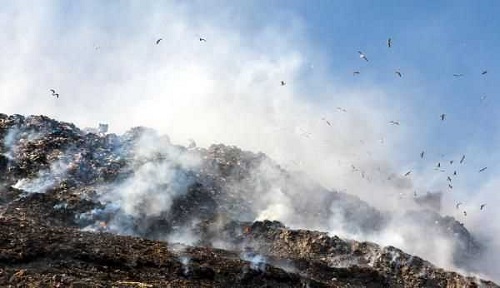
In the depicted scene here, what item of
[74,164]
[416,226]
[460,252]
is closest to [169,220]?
[74,164]

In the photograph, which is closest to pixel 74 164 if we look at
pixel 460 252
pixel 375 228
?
pixel 375 228

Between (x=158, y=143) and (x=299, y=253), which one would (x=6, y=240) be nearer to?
(x=299, y=253)

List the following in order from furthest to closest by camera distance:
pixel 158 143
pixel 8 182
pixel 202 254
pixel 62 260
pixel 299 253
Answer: pixel 158 143 < pixel 8 182 < pixel 299 253 < pixel 202 254 < pixel 62 260

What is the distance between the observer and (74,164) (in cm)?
4806

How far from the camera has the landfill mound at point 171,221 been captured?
81.4ft

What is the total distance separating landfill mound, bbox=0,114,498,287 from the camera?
81.4 feet

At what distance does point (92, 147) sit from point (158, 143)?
7.94 metres

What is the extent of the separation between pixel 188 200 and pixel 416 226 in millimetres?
27461

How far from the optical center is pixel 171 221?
4488 cm

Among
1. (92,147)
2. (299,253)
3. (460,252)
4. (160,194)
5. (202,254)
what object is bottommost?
(202,254)

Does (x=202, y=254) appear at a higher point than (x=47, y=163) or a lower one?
lower

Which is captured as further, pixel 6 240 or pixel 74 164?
pixel 74 164

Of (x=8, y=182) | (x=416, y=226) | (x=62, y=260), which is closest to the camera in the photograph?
(x=62, y=260)

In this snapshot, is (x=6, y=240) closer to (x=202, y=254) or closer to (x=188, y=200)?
(x=202, y=254)
